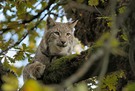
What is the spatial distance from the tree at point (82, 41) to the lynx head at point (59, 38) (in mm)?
218

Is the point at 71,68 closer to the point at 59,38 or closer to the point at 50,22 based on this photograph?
the point at 59,38

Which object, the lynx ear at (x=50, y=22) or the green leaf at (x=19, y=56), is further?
the lynx ear at (x=50, y=22)

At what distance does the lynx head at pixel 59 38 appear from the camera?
541cm

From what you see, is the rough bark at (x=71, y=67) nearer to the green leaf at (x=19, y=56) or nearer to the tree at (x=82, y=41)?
the tree at (x=82, y=41)

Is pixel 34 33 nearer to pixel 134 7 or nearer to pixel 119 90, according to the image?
pixel 119 90

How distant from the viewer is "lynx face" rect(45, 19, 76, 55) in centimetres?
541

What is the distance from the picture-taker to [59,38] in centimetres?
557

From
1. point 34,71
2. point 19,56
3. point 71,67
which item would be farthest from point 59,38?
point 71,67

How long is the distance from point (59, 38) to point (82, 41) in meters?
1.45

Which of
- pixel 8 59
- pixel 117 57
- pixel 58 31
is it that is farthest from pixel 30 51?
pixel 117 57

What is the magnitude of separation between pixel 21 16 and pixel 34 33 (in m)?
0.45

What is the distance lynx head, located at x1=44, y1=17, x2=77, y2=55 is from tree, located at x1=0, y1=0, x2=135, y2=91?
22cm

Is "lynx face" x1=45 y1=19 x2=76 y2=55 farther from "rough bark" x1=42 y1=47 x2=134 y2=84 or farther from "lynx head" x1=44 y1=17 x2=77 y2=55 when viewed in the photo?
"rough bark" x1=42 y1=47 x2=134 y2=84

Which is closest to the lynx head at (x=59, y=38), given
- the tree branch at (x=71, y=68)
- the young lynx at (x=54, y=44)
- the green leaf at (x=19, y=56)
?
the young lynx at (x=54, y=44)
